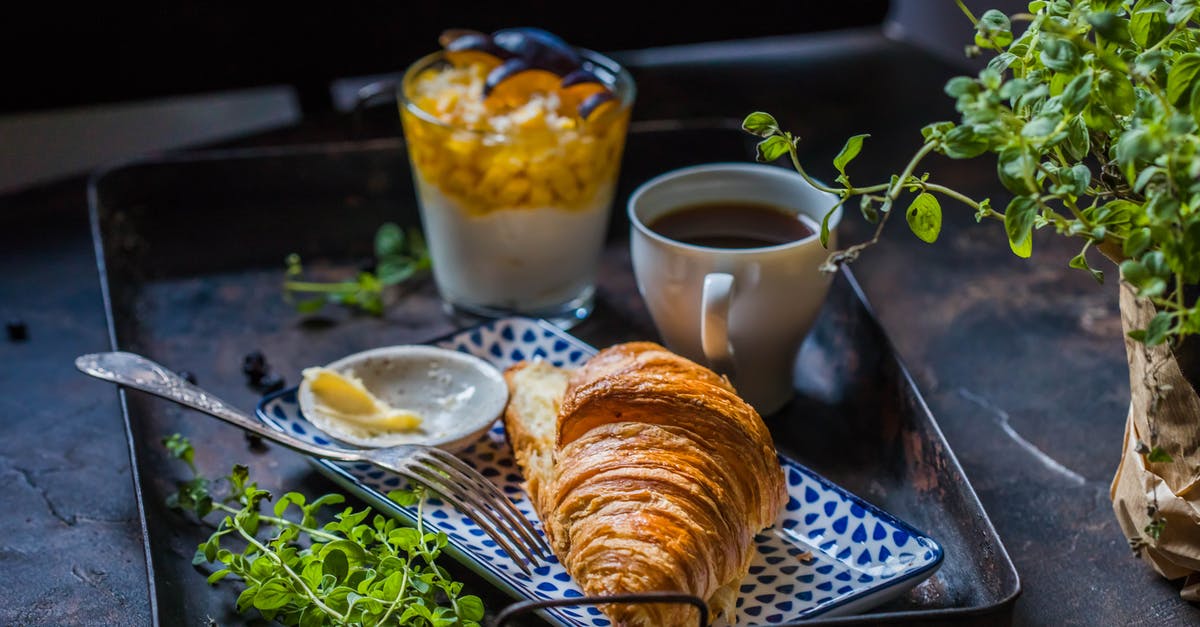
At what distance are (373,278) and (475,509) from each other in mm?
619

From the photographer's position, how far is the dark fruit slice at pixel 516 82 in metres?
1.50

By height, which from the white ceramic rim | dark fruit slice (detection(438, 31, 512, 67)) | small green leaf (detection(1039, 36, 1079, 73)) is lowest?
the white ceramic rim

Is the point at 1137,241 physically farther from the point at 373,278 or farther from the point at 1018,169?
the point at 373,278

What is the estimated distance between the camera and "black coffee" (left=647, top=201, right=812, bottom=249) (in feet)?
4.70

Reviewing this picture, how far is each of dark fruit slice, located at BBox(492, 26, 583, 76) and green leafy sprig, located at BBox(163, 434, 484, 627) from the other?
0.60 m

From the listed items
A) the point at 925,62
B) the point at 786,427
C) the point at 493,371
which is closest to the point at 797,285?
the point at 786,427

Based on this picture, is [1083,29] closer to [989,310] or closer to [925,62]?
[989,310]

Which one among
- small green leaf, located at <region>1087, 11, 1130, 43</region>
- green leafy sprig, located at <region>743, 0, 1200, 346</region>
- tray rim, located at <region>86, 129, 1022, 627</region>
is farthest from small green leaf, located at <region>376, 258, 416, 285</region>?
small green leaf, located at <region>1087, 11, 1130, 43</region>

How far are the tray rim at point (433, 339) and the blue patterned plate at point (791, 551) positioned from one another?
5 centimetres

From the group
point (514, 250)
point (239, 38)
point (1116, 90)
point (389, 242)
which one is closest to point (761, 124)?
point (1116, 90)

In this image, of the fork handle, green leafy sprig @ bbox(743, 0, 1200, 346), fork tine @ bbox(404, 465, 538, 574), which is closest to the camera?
green leafy sprig @ bbox(743, 0, 1200, 346)

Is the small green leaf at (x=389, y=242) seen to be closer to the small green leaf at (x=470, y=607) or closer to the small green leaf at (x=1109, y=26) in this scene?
the small green leaf at (x=470, y=607)

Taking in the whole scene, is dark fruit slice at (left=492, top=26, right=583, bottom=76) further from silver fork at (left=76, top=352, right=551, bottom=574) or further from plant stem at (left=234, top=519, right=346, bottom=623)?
plant stem at (left=234, top=519, right=346, bottom=623)

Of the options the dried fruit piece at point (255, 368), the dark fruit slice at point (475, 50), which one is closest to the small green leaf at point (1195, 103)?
the dark fruit slice at point (475, 50)
